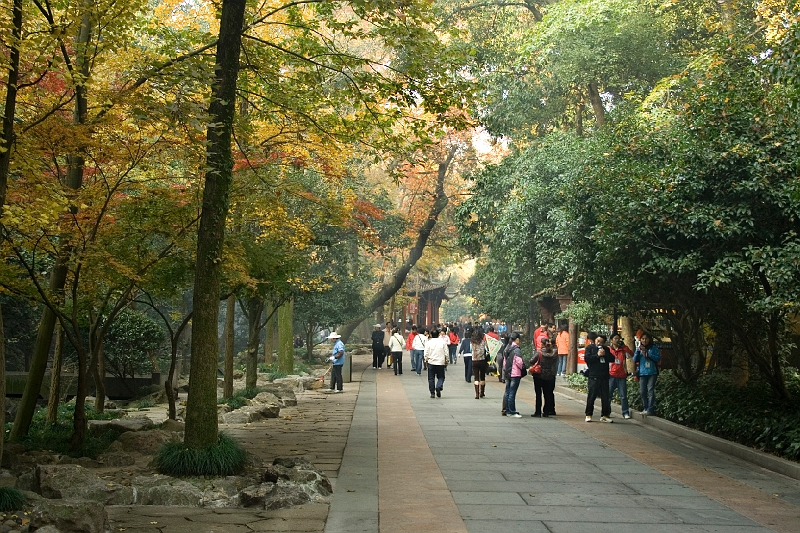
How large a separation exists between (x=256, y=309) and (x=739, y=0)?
47.7 feet

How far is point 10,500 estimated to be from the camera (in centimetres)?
736

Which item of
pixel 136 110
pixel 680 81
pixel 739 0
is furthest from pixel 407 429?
pixel 739 0

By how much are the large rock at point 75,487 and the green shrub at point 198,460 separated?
28.7 inches

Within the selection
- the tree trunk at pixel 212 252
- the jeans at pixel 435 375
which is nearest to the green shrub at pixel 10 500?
the tree trunk at pixel 212 252

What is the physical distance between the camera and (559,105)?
27.1m

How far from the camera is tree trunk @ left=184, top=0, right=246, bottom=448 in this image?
378 inches

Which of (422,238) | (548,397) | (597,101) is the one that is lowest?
(548,397)

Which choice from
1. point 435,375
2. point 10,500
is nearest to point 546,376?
point 435,375

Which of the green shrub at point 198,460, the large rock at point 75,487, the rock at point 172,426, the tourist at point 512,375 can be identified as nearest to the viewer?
the large rock at point 75,487

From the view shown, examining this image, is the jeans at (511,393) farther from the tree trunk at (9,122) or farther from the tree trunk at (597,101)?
the tree trunk at (9,122)

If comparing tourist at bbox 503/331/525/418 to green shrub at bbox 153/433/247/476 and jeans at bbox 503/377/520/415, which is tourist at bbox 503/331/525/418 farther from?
green shrub at bbox 153/433/247/476

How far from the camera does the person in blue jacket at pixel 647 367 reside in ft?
53.9

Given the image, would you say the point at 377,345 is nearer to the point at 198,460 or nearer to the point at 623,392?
the point at 623,392

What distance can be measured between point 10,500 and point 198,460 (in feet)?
7.49
